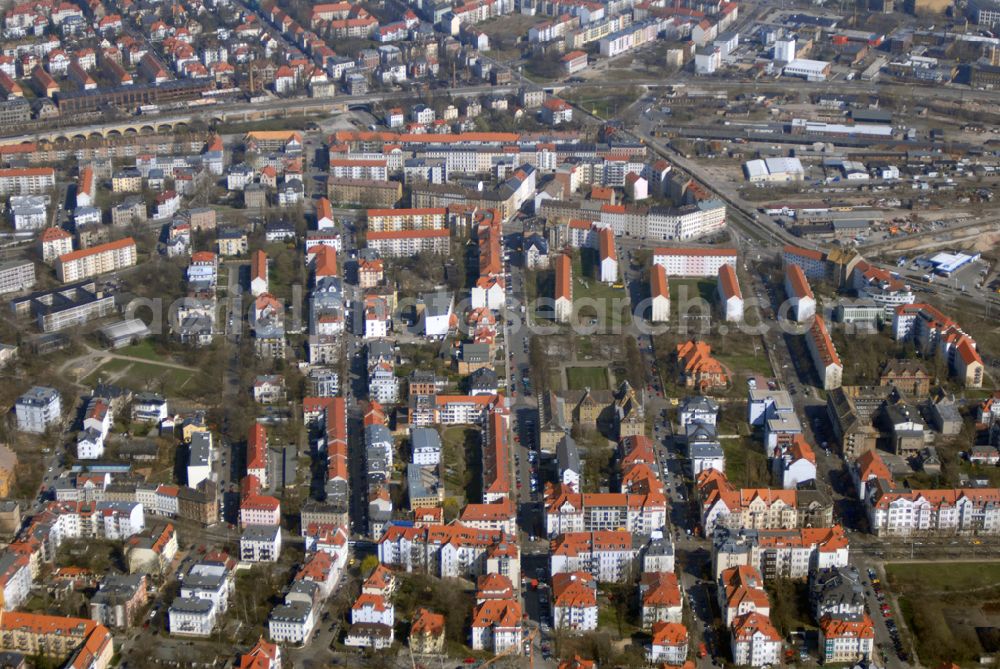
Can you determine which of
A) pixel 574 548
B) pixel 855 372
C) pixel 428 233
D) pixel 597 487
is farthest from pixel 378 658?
pixel 428 233

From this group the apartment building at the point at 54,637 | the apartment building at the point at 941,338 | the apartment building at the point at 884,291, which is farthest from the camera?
the apartment building at the point at 884,291

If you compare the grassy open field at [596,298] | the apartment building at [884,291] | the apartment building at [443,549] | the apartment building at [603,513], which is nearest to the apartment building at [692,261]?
the grassy open field at [596,298]

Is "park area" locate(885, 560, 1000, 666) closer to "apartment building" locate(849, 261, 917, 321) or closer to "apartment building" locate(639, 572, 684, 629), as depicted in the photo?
"apartment building" locate(639, 572, 684, 629)

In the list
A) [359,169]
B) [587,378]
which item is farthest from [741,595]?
[359,169]

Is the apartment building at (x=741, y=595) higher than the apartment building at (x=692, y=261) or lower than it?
higher

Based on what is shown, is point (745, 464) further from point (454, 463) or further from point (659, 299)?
point (659, 299)

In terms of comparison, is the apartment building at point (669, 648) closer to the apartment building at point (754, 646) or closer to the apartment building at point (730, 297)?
the apartment building at point (754, 646)

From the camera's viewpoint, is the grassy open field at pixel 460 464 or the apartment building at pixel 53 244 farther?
the apartment building at pixel 53 244
